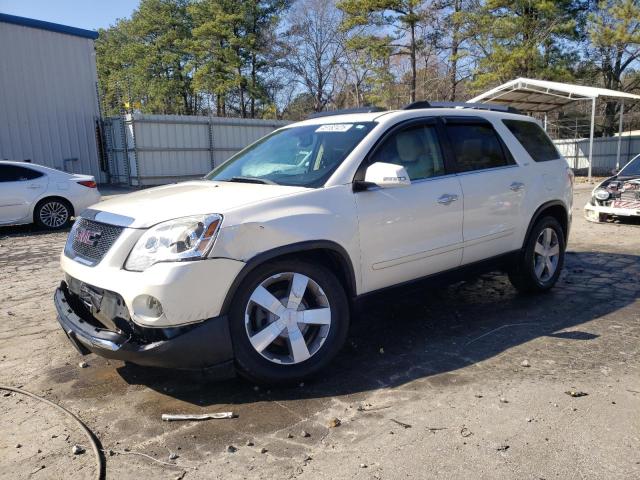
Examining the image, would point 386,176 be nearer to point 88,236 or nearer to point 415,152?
point 415,152

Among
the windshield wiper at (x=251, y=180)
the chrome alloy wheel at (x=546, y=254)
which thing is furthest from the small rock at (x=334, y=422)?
the chrome alloy wheel at (x=546, y=254)

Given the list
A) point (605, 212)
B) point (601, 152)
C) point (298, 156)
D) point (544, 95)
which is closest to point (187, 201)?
point (298, 156)

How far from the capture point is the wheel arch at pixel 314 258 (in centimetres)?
311

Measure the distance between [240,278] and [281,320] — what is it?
0.41 m

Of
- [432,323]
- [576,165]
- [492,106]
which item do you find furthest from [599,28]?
[432,323]

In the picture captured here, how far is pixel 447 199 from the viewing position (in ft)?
13.8

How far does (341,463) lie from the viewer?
8.59 ft

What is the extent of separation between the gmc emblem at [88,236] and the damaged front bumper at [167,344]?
35 cm

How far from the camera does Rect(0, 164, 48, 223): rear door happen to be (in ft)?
32.7

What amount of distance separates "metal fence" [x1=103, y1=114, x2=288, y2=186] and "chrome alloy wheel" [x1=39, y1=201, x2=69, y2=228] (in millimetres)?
9101

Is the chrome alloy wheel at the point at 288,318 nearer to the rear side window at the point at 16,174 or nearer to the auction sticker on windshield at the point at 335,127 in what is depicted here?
the auction sticker on windshield at the point at 335,127

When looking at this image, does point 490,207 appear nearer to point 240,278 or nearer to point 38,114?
point 240,278

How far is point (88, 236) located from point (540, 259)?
4.17 metres

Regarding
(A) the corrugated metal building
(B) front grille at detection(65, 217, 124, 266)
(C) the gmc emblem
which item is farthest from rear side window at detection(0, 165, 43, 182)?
(A) the corrugated metal building
